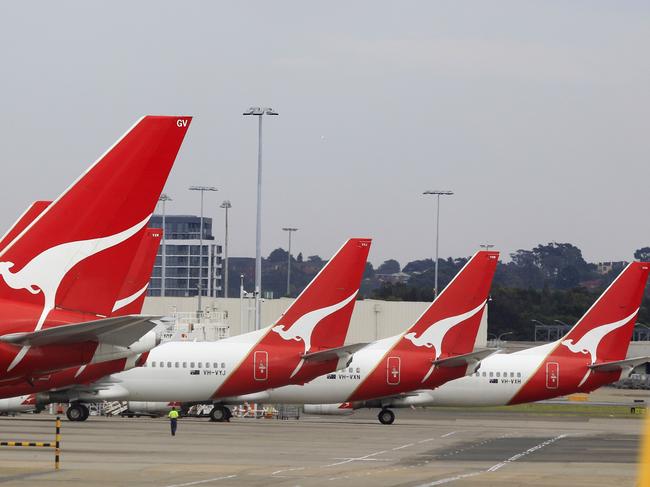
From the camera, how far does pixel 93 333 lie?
2217 centimetres

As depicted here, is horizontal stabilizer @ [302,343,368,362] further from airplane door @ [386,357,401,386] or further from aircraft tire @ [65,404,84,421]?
aircraft tire @ [65,404,84,421]

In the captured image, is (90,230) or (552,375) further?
(552,375)

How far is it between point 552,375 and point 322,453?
21889 mm

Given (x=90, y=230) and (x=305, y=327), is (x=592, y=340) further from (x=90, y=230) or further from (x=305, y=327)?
(x=90, y=230)

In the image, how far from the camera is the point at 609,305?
64312 mm

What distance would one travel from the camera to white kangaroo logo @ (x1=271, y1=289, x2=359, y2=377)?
56.3 meters

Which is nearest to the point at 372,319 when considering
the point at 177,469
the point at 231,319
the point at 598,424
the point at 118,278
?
the point at 231,319

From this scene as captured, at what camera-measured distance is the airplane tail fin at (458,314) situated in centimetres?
6066

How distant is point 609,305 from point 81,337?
45.5m

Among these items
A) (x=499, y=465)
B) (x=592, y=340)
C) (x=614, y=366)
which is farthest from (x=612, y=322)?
(x=499, y=465)

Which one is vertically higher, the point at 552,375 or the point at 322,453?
the point at 552,375

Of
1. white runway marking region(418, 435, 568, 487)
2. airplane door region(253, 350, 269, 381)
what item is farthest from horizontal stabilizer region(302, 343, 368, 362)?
white runway marking region(418, 435, 568, 487)

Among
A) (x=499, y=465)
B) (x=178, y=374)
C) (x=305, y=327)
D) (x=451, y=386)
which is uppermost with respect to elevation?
(x=305, y=327)

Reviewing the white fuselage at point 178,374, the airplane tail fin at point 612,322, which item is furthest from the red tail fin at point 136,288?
the airplane tail fin at point 612,322
